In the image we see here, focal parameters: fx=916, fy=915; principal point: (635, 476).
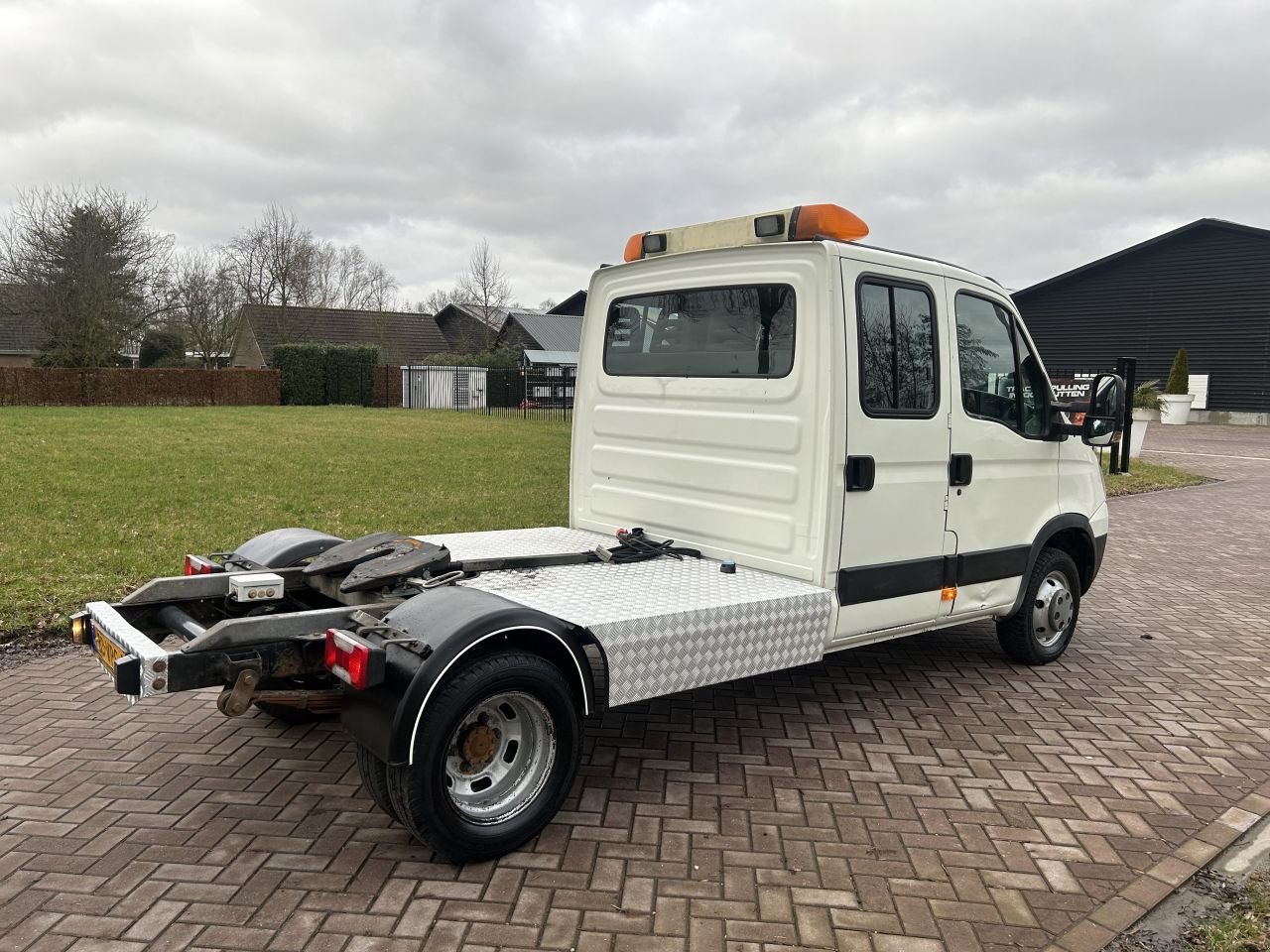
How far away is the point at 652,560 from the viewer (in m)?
4.60

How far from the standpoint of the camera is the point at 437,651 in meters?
3.00

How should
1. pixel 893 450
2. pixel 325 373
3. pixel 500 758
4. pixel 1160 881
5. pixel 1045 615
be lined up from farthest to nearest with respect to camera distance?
pixel 325 373
pixel 1045 615
pixel 893 450
pixel 500 758
pixel 1160 881

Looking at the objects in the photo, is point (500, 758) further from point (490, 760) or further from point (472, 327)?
point (472, 327)

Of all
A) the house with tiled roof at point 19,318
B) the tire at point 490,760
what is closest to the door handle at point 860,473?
the tire at point 490,760

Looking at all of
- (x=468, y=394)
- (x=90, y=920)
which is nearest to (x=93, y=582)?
(x=90, y=920)

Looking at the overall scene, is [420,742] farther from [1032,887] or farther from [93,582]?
[93,582]

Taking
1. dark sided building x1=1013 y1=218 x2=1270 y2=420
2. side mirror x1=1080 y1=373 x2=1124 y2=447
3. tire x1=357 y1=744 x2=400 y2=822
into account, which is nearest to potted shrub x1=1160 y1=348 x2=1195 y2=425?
dark sided building x1=1013 y1=218 x2=1270 y2=420

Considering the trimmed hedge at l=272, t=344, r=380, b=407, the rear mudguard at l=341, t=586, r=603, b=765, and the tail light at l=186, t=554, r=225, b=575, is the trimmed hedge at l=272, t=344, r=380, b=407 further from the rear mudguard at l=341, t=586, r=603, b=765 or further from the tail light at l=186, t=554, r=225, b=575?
the rear mudguard at l=341, t=586, r=603, b=765

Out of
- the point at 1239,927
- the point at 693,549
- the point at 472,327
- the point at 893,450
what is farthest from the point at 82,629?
the point at 472,327

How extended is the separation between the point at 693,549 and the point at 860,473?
3.21 feet

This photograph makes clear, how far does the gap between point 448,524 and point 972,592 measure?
5811mm

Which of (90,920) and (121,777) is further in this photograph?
(121,777)

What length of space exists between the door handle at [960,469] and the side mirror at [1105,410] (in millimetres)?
974

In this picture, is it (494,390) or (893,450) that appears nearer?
(893,450)
